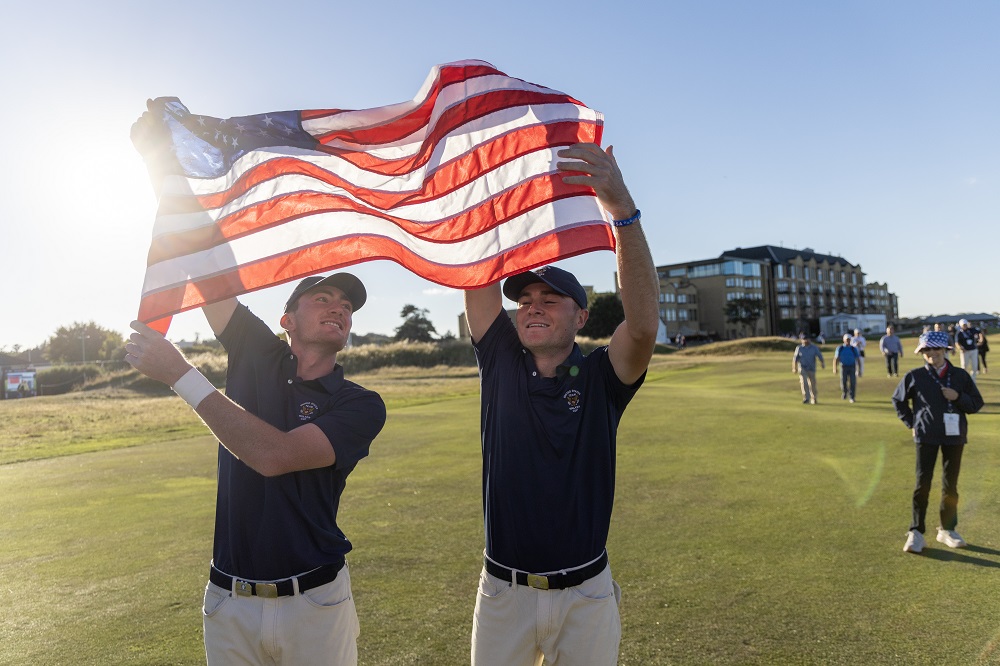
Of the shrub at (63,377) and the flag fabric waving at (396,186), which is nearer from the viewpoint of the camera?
the flag fabric waving at (396,186)

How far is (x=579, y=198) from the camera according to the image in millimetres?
3998

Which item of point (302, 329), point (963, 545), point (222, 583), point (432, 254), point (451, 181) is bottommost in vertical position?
point (963, 545)

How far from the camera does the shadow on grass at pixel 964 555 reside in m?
6.36

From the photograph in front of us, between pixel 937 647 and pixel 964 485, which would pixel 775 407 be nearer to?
pixel 964 485

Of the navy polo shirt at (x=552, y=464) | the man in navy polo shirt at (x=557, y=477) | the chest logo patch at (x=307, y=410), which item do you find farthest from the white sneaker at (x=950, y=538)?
the chest logo patch at (x=307, y=410)

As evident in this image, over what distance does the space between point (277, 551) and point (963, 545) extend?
687 centimetres

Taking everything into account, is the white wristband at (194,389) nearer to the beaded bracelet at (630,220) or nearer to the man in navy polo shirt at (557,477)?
the man in navy polo shirt at (557,477)

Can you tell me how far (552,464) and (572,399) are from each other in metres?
0.32

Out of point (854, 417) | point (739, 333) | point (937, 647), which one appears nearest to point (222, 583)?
point (937, 647)

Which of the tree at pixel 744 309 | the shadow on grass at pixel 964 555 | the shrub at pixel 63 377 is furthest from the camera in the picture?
the tree at pixel 744 309

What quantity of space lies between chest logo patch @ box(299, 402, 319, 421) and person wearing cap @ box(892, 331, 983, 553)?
621 cm

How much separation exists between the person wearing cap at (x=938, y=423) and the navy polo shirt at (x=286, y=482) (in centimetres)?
604

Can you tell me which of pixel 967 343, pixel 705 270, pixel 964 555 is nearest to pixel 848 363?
pixel 967 343

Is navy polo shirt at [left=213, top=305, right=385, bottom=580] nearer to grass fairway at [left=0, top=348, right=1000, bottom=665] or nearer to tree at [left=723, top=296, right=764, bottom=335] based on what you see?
grass fairway at [left=0, top=348, right=1000, bottom=665]
